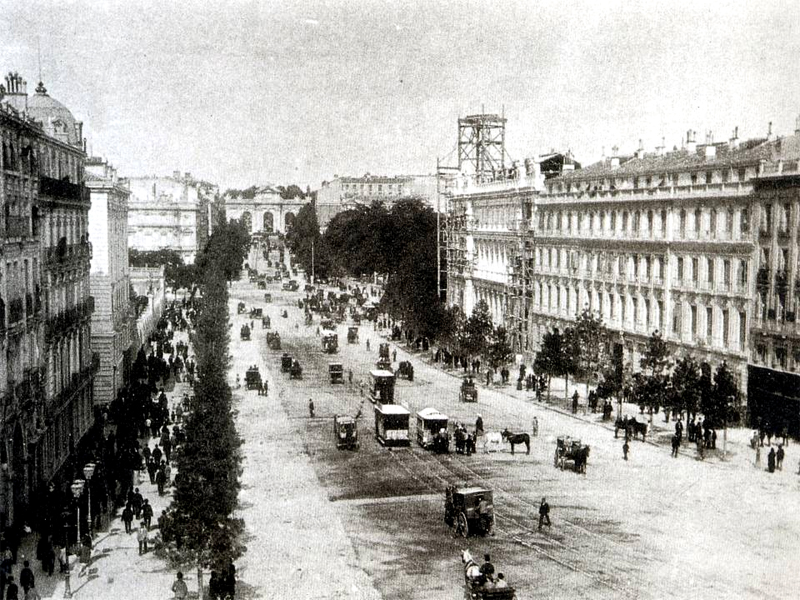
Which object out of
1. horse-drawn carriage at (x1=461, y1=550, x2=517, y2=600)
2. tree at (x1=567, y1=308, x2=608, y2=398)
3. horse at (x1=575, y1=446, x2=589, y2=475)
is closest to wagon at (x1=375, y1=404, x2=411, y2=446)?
horse at (x1=575, y1=446, x2=589, y2=475)

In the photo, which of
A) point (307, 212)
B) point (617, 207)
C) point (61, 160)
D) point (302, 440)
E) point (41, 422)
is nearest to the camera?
point (41, 422)

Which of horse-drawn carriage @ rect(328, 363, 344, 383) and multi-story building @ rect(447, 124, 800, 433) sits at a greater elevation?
multi-story building @ rect(447, 124, 800, 433)

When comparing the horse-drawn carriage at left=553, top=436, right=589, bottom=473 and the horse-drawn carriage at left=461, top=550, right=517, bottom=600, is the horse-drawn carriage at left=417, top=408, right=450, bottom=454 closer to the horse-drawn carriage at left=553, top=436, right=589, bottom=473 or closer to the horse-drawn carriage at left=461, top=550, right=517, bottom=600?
the horse-drawn carriage at left=553, top=436, right=589, bottom=473

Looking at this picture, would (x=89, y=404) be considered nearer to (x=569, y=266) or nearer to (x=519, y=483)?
(x=519, y=483)

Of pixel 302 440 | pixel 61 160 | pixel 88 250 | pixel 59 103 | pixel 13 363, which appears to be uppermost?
pixel 59 103

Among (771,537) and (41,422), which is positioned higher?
(41,422)

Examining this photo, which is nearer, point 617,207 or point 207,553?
point 207,553

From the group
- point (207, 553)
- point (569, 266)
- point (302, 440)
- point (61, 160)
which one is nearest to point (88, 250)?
point (61, 160)

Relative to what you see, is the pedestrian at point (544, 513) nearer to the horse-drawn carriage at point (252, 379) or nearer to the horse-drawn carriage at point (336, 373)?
the horse-drawn carriage at point (252, 379)
